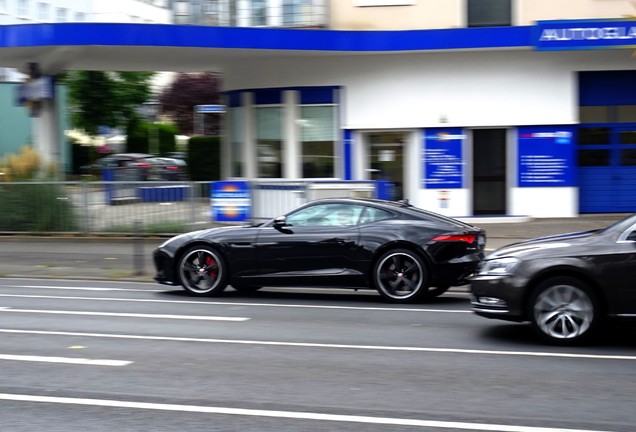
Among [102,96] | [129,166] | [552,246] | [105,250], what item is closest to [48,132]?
[105,250]

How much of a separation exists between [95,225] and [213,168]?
63.3 ft

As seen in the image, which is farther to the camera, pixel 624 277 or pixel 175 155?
pixel 175 155

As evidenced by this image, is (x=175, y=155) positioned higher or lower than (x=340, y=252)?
higher

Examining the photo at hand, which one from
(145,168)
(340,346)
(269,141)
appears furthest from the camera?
(145,168)

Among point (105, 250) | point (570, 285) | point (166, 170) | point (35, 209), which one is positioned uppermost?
point (166, 170)

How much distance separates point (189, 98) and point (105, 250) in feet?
125

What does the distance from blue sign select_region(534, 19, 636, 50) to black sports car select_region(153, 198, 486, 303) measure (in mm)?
9613

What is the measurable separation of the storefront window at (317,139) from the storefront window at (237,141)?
1847 millimetres

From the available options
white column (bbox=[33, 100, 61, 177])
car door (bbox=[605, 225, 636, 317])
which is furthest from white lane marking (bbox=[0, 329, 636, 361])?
white column (bbox=[33, 100, 61, 177])

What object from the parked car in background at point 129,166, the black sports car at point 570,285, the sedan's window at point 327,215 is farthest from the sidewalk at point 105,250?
the parked car in background at point 129,166

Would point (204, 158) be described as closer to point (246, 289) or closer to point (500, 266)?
point (246, 289)

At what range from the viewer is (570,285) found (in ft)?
28.5

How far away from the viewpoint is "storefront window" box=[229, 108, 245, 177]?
925 inches

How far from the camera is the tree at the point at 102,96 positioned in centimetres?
4625
